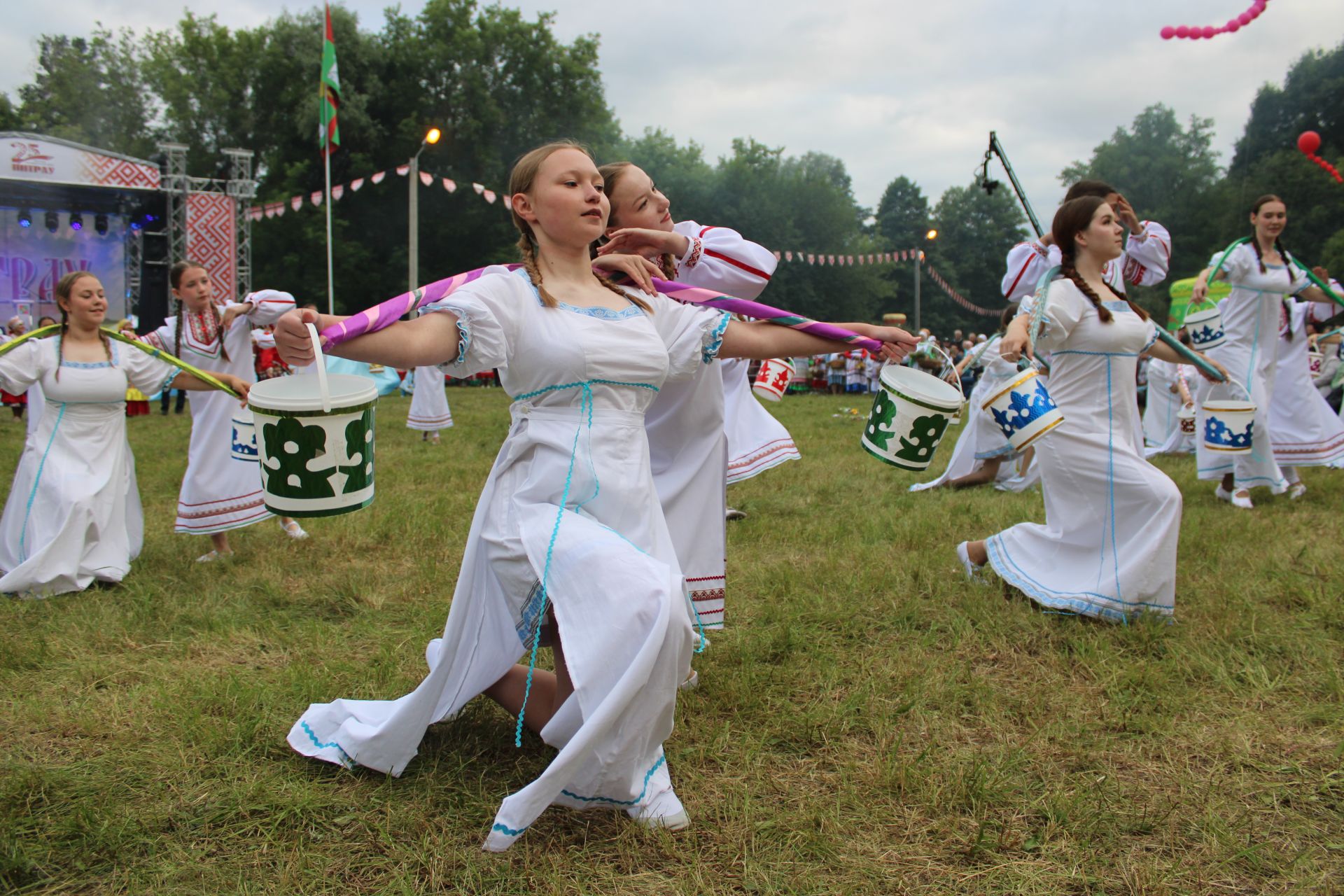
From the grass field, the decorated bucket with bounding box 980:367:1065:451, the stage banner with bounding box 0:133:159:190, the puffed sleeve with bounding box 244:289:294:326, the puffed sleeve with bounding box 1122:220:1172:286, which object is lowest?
the grass field

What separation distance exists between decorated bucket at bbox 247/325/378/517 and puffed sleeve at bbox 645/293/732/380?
0.81m

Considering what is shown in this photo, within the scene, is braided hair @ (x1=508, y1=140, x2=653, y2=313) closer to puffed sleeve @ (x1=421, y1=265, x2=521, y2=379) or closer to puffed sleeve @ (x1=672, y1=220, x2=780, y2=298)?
puffed sleeve @ (x1=421, y1=265, x2=521, y2=379)

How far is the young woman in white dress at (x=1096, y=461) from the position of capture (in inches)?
168

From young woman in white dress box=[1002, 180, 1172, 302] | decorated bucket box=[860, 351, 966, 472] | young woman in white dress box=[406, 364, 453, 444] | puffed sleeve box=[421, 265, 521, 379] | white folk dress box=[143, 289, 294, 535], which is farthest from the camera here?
young woman in white dress box=[406, 364, 453, 444]

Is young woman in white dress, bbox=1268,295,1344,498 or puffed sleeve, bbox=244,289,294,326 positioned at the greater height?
puffed sleeve, bbox=244,289,294,326

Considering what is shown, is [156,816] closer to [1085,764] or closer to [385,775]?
[385,775]

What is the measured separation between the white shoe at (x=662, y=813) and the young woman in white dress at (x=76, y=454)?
3407mm

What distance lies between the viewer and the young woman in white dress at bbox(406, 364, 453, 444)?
11.6m

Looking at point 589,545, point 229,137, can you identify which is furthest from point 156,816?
point 229,137

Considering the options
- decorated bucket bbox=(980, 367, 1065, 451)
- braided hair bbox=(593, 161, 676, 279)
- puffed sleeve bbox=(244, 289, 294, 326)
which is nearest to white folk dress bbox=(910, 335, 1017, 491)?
decorated bucket bbox=(980, 367, 1065, 451)

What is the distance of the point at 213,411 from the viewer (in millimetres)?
6012

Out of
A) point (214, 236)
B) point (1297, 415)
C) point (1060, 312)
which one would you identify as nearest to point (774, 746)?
point (1060, 312)

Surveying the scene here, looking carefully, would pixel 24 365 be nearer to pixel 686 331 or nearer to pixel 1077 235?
pixel 686 331

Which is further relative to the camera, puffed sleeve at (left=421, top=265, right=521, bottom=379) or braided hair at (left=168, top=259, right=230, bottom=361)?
braided hair at (left=168, top=259, right=230, bottom=361)
